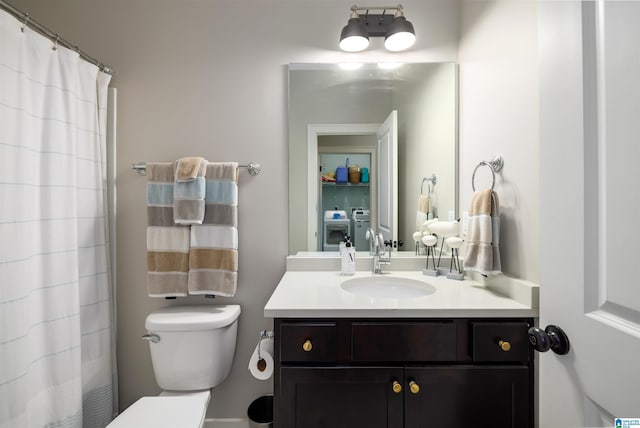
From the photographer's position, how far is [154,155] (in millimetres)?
1599

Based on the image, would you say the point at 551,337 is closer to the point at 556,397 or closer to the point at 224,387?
the point at 556,397

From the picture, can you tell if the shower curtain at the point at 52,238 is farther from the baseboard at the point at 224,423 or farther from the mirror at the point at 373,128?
the mirror at the point at 373,128

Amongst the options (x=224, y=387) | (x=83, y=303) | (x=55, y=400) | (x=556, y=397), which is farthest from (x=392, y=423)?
(x=83, y=303)

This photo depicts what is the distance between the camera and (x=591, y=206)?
22.1 inches

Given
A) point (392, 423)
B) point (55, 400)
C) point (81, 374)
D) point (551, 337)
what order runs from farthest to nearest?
point (81, 374) < point (55, 400) < point (392, 423) < point (551, 337)

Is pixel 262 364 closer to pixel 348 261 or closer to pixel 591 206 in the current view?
pixel 348 261

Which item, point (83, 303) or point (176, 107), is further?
point (176, 107)

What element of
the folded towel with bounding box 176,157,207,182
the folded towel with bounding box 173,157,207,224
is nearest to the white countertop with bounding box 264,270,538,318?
the folded towel with bounding box 173,157,207,224

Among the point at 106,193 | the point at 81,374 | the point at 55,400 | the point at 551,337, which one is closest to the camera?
the point at 551,337

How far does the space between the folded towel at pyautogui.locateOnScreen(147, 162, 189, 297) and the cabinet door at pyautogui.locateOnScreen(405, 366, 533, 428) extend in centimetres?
117

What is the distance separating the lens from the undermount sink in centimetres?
140

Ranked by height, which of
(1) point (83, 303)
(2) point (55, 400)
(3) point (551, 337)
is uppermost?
(3) point (551, 337)

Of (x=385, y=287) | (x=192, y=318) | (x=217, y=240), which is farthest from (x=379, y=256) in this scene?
(x=192, y=318)

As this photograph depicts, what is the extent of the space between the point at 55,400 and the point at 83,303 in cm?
40
